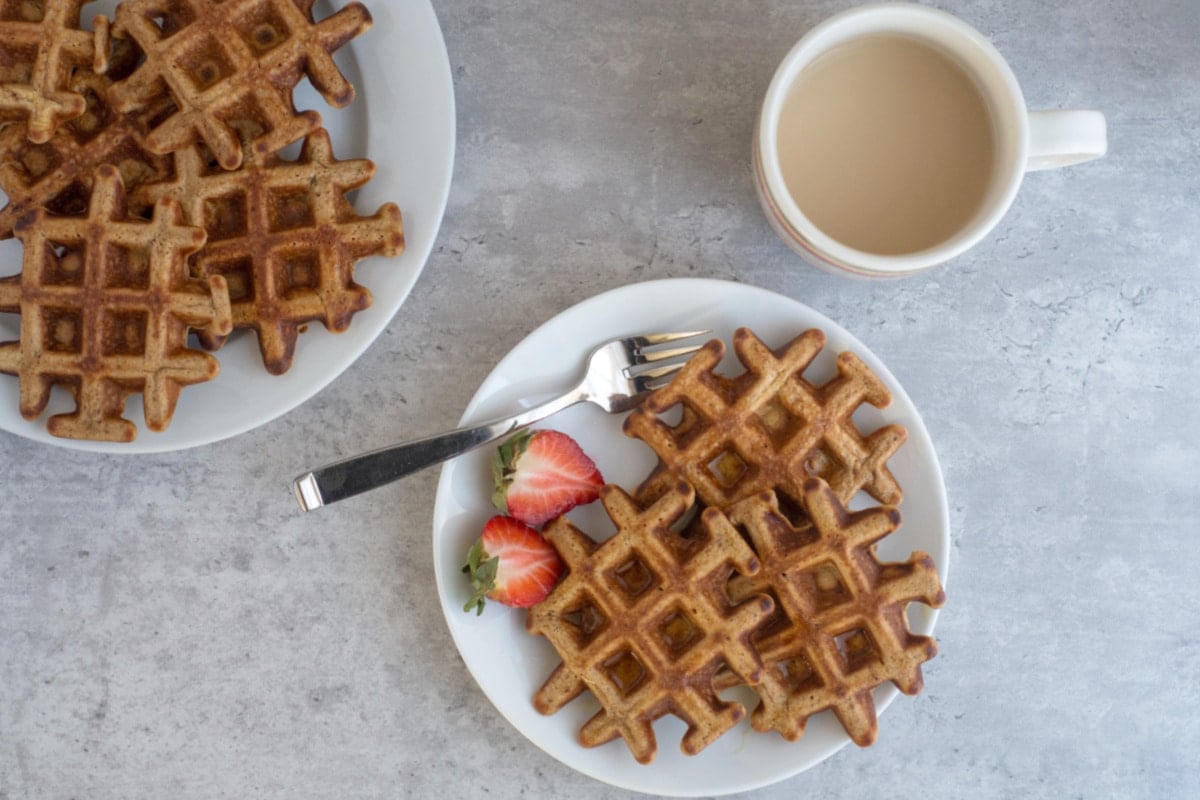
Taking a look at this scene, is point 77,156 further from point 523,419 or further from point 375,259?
point 523,419

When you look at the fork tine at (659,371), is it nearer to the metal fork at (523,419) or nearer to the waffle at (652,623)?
the metal fork at (523,419)

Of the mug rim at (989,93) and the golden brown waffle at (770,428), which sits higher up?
the mug rim at (989,93)

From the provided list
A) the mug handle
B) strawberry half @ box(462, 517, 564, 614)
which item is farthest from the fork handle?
the mug handle

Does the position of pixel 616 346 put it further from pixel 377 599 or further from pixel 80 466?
pixel 80 466

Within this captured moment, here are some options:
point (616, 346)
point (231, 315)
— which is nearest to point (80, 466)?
point (231, 315)

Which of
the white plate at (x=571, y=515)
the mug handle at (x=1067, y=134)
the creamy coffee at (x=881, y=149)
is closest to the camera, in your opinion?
the mug handle at (x=1067, y=134)

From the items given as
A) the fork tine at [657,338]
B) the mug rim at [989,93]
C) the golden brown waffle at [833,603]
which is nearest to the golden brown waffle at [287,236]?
the fork tine at [657,338]
